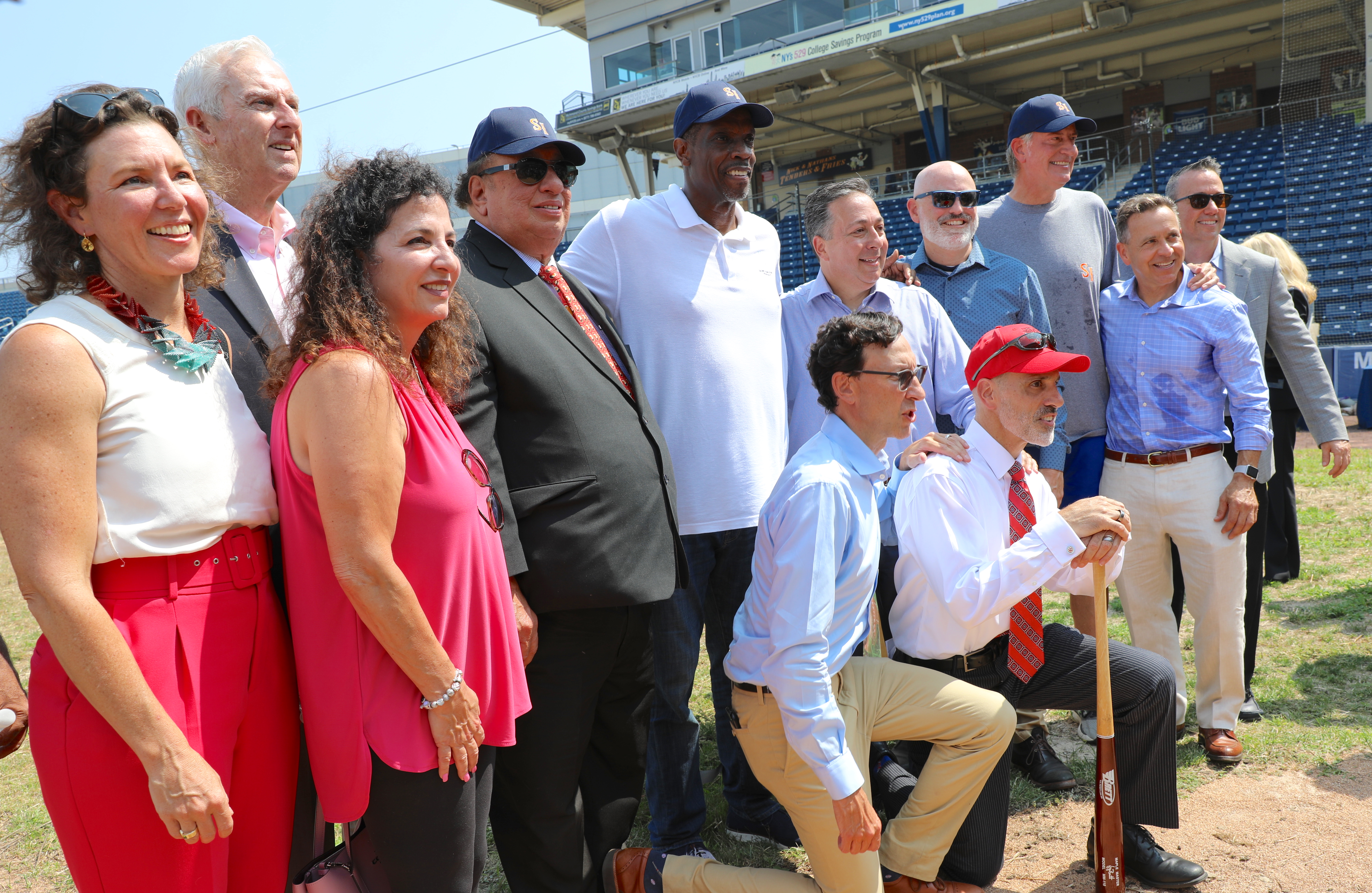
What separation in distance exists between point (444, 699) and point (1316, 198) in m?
20.7

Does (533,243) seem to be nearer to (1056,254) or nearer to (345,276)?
(345,276)

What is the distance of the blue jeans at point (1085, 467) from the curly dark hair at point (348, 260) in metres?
3.11

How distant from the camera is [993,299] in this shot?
3.90 metres

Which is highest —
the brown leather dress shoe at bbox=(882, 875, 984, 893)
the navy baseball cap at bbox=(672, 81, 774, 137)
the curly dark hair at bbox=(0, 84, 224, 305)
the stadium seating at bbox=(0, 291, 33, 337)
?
the stadium seating at bbox=(0, 291, 33, 337)

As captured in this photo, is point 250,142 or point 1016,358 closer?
point 250,142

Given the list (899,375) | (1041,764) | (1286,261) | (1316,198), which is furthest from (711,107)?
(1316,198)

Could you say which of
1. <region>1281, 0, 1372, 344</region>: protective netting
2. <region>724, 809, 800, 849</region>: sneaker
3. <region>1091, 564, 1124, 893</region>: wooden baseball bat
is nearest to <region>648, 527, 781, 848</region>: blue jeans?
<region>724, 809, 800, 849</region>: sneaker

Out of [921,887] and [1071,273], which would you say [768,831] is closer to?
[921,887]

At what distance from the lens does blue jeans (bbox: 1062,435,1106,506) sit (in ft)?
13.5

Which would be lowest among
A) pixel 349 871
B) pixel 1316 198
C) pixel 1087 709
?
pixel 1087 709

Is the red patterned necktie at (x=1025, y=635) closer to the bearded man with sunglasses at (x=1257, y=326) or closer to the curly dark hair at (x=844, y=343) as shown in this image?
the curly dark hair at (x=844, y=343)

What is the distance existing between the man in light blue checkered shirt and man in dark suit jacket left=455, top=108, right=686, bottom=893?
2355 millimetres

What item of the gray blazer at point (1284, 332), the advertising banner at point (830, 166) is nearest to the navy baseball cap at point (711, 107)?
the gray blazer at point (1284, 332)

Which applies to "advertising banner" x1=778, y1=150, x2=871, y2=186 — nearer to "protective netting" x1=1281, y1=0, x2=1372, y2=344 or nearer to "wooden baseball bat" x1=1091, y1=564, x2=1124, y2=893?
"protective netting" x1=1281, y1=0, x2=1372, y2=344
